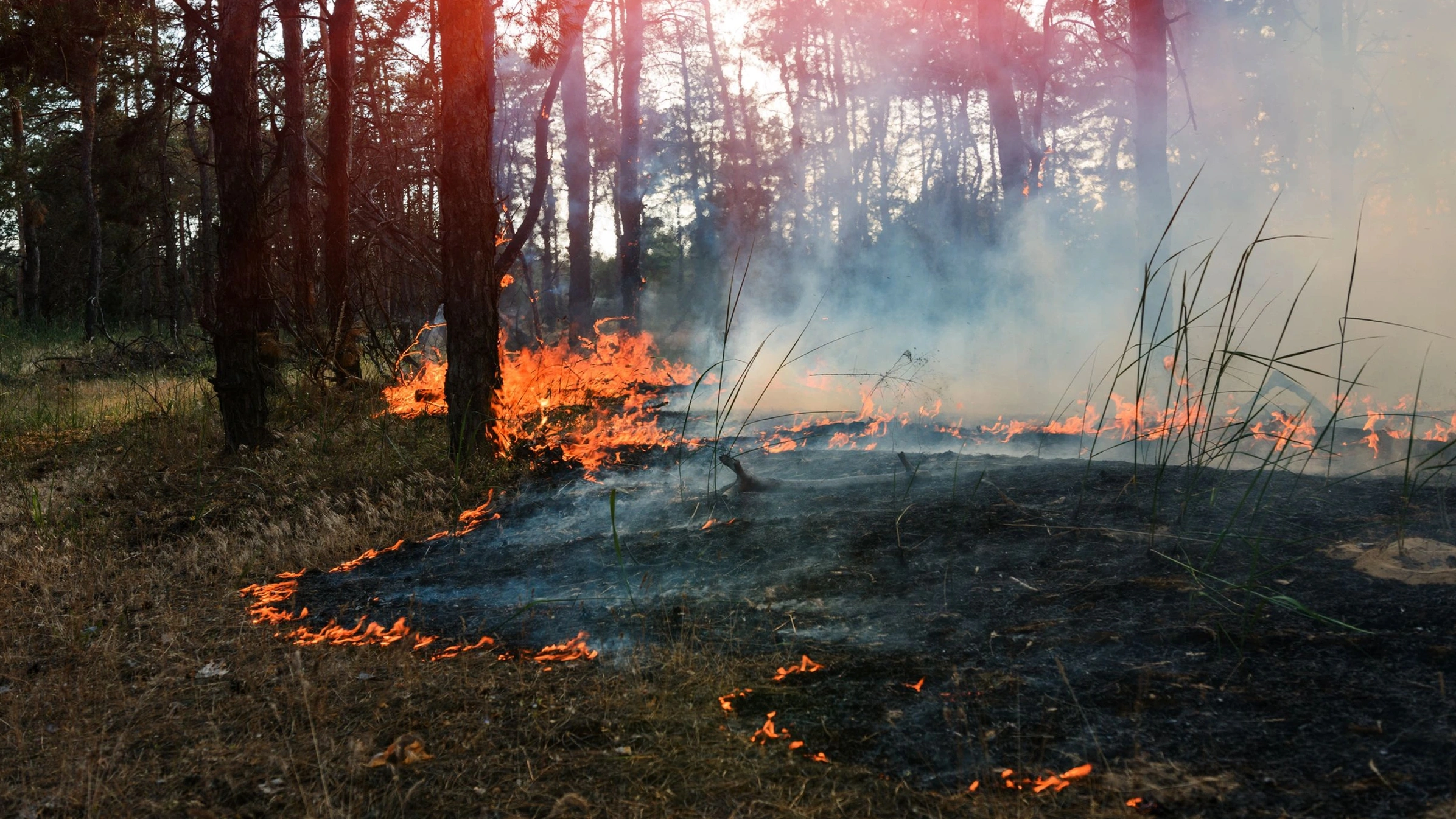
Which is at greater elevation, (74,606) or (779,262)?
(779,262)

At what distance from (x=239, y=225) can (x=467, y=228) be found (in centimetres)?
196

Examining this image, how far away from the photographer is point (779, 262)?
2631cm

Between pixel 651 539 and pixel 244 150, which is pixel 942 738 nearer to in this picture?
pixel 651 539

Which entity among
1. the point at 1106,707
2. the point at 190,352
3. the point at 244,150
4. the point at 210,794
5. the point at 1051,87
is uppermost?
the point at 1051,87

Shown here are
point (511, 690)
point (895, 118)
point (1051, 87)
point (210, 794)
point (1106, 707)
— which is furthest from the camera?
point (895, 118)

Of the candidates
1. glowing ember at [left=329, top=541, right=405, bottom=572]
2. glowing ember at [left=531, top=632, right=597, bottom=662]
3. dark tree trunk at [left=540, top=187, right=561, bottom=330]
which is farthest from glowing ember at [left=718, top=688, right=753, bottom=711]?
dark tree trunk at [left=540, top=187, right=561, bottom=330]

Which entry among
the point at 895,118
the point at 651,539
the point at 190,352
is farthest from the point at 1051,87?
the point at 651,539

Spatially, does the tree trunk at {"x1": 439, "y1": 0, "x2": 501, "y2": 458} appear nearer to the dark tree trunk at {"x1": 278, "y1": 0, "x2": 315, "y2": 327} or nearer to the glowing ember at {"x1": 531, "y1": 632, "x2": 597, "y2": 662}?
the glowing ember at {"x1": 531, "y1": 632, "x2": 597, "y2": 662}

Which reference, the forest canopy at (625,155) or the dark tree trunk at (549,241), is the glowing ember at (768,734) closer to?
the forest canopy at (625,155)

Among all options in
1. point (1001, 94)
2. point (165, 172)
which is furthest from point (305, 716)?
point (165, 172)

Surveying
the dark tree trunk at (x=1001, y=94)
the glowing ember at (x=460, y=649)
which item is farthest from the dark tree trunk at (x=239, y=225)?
the dark tree trunk at (x=1001, y=94)

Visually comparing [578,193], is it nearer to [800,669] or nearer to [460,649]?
[460,649]

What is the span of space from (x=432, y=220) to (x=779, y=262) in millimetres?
14121

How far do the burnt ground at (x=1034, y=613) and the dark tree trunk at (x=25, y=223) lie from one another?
17592mm
